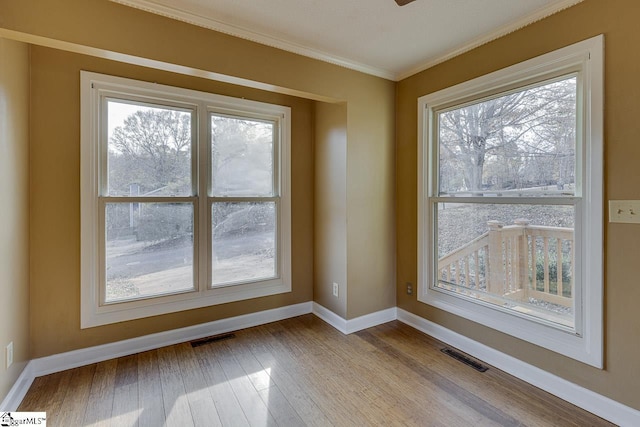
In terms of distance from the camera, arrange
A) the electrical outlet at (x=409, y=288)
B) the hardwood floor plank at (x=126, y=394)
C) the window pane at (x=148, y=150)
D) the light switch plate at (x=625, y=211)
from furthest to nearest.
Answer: the electrical outlet at (x=409, y=288), the window pane at (x=148, y=150), the hardwood floor plank at (x=126, y=394), the light switch plate at (x=625, y=211)

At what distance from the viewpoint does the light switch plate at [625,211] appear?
1.66 metres

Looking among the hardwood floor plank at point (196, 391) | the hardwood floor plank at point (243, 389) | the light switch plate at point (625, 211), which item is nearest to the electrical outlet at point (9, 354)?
the hardwood floor plank at point (196, 391)

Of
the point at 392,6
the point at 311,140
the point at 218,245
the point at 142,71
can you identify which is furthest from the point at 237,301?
the point at 392,6

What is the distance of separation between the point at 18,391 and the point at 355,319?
8.05ft

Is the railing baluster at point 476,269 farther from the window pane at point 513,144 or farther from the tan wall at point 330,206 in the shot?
the tan wall at point 330,206

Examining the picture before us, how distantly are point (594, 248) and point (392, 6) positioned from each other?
1.94 m

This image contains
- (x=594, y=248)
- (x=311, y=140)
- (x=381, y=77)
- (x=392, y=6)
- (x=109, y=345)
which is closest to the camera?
(x=594, y=248)

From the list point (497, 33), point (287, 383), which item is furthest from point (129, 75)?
point (497, 33)

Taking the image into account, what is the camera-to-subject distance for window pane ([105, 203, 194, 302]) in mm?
2445

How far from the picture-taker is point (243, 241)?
9.97 feet

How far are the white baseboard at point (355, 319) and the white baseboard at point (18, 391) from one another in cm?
230

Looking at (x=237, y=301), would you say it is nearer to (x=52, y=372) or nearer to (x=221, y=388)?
(x=221, y=388)

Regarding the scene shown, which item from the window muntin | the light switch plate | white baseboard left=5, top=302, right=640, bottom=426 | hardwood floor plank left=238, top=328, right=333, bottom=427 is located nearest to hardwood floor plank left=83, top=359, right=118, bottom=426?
white baseboard left=5, top=302, right=640, bottom=426

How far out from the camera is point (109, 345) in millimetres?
2395
